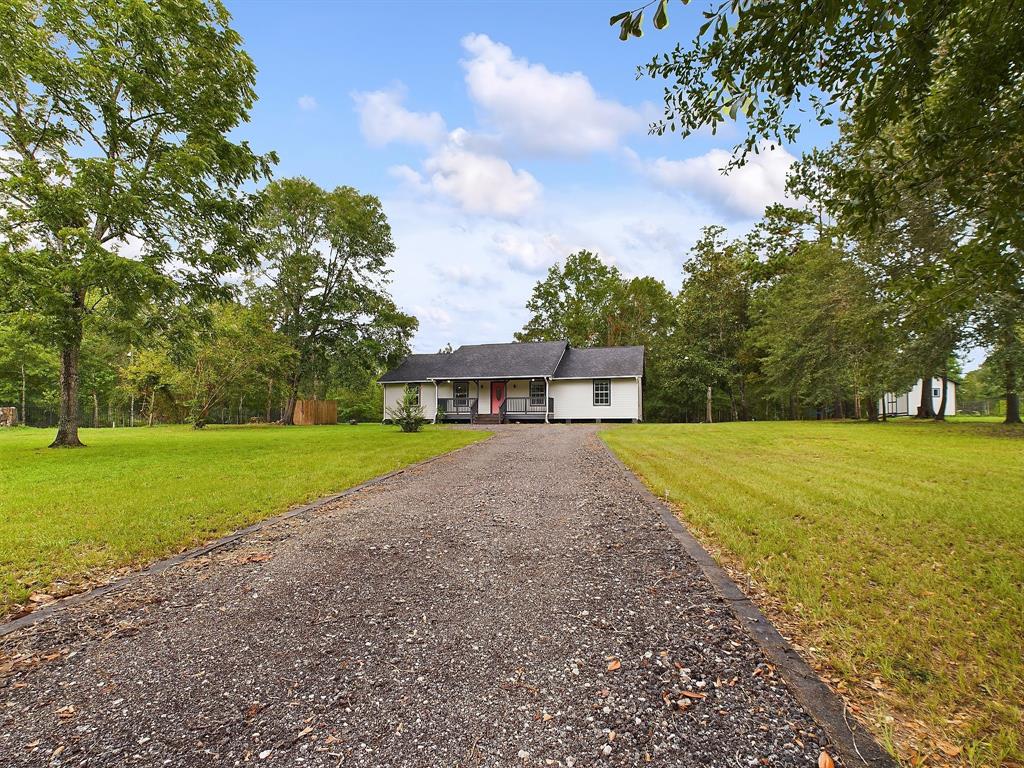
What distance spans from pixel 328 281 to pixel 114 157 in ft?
52.0

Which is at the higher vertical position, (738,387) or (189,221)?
(189,221)

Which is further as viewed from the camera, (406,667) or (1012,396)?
(1012,396)

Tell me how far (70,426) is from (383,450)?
7784 mm

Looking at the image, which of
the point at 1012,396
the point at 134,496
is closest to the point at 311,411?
the point at 134,496

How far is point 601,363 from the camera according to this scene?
25.6m

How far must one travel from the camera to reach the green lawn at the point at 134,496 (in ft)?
12.1

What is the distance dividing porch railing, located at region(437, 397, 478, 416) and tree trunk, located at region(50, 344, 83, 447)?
53.8 feet

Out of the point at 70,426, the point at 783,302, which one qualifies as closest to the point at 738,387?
the point at 783,302

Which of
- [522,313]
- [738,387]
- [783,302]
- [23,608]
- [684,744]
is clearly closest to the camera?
[684,744]

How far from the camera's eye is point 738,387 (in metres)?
31.9

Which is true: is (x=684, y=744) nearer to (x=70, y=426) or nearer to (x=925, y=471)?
(x=925, y=471)

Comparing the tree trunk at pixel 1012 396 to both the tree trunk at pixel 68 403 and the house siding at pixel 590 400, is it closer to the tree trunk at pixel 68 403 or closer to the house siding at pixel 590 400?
the house siding at pixel 590 400

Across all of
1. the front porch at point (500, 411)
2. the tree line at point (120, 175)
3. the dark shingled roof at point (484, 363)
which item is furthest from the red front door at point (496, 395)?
the tree line at point (120, 175)

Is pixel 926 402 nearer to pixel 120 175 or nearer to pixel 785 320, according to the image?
pixel 785 320
